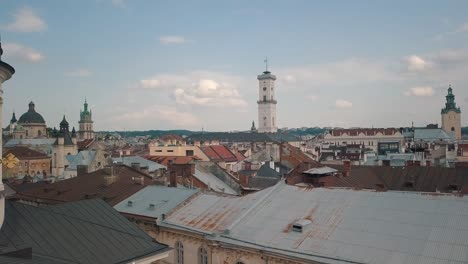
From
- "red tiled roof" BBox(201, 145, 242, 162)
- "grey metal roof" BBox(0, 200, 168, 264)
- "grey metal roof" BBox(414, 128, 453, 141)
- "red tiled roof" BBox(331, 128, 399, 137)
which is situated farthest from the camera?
"red tiled roof" BBox(331, 128, 399, 137)

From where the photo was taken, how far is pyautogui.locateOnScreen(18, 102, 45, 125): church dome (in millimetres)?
143875

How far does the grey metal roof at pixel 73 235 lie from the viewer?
13484 mm

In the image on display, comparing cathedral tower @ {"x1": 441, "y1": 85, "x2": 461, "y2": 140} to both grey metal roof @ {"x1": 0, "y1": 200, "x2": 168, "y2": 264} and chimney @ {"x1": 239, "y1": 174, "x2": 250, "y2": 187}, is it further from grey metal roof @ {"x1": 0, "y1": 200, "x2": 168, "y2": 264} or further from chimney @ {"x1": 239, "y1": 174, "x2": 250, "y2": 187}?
grey metal roof @ {"x1": 0, "y1": 200, "x2": 168, "y2": 264}

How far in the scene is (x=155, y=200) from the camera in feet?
94.4

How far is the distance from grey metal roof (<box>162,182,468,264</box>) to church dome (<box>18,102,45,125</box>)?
436 ft

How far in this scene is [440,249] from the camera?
658 inches

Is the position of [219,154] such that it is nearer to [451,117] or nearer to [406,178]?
[406,178]

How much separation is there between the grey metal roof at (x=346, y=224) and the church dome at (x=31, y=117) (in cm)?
13280

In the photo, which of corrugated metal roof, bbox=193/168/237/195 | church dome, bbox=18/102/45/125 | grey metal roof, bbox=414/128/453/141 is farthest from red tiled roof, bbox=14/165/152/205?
A: grey metal roof, bbox=414/128/453/141

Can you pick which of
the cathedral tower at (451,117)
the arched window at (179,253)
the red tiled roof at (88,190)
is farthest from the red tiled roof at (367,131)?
the arched window at (179,253)

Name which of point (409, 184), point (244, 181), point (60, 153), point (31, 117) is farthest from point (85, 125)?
point (409, 184)

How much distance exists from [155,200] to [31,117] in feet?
426

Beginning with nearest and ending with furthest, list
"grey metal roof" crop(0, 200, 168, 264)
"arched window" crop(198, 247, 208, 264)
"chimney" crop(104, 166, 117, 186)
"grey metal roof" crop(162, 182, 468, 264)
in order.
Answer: "grey metal roof" crop(0, 200, 168, 264) < "grey metal roof" crop(162, 182, 468, 264) < "arched window" crop(198, 247, 208, 264) < "chimney" crop(104, 166, 117, 186)

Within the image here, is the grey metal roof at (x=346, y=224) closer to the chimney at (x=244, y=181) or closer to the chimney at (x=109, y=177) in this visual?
the chimney at (x=109, y=177)
